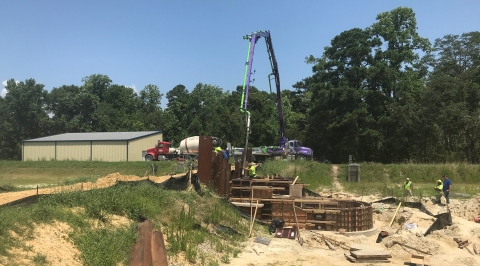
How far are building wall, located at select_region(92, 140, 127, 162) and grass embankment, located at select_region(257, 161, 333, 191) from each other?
20328 mm

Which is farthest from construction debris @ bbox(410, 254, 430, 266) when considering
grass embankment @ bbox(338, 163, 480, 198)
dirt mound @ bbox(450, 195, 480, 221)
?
grass embankment @ bbox(338, 163, 480, 198)

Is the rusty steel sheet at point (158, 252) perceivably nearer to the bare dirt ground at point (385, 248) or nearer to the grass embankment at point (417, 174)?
the bare dirt ground at point (385, 248)

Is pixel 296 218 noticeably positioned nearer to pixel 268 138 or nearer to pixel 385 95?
pixel 385 95

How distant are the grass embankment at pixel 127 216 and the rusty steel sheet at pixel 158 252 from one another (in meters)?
0.47

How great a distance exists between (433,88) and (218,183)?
30323 millimetres

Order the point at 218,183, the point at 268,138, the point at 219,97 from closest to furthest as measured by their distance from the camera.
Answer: the point at 218,183 < the point at 268,138 < the point at 219,97

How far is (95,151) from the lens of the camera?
44281 mm

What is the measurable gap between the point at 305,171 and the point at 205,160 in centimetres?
1488

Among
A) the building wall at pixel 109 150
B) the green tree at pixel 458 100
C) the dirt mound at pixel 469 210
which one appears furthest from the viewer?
the building wall at pixel 109 150

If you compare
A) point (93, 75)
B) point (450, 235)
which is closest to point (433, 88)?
point (450, 235)

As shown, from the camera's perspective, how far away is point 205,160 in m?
15.4

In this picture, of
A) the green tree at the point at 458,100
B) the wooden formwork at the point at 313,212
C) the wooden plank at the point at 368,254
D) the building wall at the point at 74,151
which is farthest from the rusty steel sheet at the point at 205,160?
the building wall at the point at 74,151

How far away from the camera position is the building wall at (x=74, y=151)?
44531 mm

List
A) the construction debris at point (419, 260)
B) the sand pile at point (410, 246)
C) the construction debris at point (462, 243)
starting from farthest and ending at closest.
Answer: the construction debris at point (462, 243), the sand pile at point (410, 246), the construction debris at point (419, 260)
